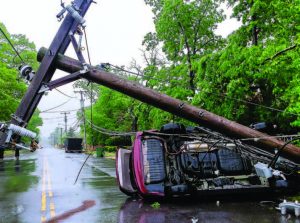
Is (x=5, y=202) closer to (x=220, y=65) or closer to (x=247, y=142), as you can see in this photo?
(x=247, y=142)

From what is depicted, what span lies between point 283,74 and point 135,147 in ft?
19.9

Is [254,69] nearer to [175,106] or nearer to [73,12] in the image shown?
[175,106]

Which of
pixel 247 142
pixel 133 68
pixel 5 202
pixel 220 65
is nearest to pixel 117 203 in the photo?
pixel 5 202

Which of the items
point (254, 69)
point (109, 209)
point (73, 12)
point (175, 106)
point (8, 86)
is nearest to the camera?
point (73, 12)

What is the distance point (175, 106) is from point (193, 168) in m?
2.44

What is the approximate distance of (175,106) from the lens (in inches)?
371

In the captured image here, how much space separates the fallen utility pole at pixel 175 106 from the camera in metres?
9.02

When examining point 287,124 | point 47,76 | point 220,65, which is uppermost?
point 220,65

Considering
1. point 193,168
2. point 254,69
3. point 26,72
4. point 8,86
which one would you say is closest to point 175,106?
point 193,168

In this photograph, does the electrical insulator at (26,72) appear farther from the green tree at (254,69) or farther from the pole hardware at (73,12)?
the green tree at (254,69)

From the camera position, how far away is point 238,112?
14.9 meters

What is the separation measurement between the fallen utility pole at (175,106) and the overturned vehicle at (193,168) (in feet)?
2.19

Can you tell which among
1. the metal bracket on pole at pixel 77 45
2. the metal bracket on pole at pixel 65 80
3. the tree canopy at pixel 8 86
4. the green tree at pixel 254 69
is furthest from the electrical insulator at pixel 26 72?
the tree canopy at pixel 8 86

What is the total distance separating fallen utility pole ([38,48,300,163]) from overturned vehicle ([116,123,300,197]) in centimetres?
67
